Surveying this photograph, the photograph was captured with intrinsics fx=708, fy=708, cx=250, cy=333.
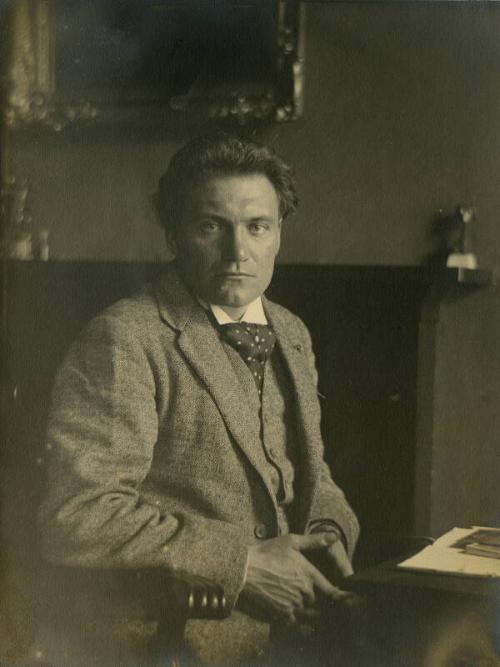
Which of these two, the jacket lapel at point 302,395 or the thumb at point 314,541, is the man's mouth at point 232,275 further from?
the thumb at point 314,541

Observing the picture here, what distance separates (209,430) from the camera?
3.15ft

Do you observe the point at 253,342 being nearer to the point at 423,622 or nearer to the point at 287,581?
the point at 287,581

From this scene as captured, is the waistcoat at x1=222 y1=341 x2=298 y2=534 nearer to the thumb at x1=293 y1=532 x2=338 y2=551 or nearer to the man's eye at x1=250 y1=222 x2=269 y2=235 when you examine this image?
the thumb at x1=293 y1=532 x2=338 y2=551

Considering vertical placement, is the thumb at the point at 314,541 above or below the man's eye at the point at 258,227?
below

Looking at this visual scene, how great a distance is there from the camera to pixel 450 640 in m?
0.97

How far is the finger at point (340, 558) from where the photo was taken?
0.99 metres

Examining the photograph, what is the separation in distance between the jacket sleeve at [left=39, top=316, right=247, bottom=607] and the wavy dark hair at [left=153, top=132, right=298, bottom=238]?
0.64 feet

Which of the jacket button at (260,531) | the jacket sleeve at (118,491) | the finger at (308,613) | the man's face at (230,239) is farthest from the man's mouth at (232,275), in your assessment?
the finger at (308,613)

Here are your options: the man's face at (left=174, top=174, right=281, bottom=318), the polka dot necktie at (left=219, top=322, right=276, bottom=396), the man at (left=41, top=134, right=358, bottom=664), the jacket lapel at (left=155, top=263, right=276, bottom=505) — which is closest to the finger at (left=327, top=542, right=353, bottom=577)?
the man at (left=41, top=134, right=358, bottom=664)

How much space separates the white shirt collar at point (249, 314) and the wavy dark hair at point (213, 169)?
122 millimetres

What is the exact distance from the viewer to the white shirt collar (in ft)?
3.26

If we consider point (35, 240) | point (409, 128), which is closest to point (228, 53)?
point (409, 128)

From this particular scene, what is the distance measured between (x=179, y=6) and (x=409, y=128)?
39 cm

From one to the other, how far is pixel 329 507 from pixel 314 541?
5cm
